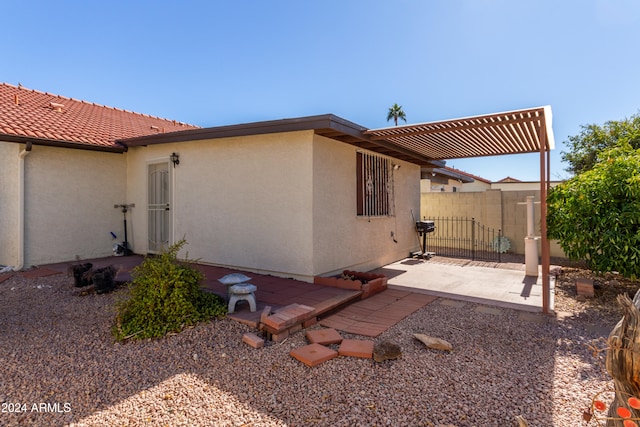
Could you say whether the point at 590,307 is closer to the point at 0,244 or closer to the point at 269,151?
the point at 269,151

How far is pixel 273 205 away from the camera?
6.90 m

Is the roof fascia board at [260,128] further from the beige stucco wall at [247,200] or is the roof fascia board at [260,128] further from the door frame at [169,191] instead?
the door frame at [169,191]

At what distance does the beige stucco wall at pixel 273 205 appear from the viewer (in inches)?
258

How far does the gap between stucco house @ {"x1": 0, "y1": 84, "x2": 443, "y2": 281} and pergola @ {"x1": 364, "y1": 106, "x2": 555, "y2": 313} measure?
67 centimetres

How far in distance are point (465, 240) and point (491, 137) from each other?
6924mm

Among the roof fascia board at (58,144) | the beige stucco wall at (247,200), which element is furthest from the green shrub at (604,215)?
the roof fascia board at (58,144)

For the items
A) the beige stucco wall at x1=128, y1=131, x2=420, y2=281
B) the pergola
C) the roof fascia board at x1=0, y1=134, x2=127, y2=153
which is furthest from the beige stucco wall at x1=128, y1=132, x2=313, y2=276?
Result: the pergola

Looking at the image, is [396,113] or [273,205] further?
[396,113]

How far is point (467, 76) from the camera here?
10.8 metres

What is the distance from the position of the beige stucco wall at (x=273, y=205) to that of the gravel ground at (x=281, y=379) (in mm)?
2550

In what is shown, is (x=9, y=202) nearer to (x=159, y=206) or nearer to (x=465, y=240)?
(x=159, y=206)

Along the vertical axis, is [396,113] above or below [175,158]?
above

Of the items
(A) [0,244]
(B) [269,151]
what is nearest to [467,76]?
(B) [269,151]

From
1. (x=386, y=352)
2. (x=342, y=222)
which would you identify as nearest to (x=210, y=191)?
(x=342, y=222)
